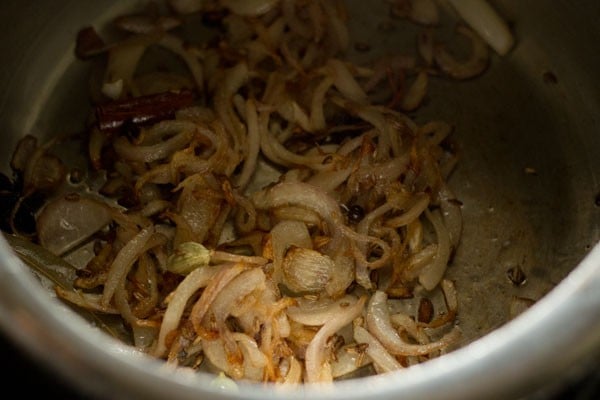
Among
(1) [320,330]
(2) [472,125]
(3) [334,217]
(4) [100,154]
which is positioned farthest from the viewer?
(2) [472,125]

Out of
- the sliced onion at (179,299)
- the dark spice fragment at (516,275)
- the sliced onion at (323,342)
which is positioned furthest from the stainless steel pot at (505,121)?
the sliced onion at (323,342)

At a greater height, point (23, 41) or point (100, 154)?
point (23, 41)

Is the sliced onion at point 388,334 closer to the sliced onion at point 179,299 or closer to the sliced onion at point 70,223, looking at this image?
the sliced onion at point 179,299

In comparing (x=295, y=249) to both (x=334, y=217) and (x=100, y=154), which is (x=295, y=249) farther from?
(x=100, y=154)

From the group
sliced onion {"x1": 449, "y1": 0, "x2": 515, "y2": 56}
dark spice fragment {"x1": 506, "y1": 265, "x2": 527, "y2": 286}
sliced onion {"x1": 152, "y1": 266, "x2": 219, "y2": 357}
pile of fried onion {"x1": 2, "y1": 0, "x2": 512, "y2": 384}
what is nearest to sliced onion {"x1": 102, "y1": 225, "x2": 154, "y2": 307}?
pile of fried onion {"x1": 2, "y1": 0, "x2": 512, "y2": 384}

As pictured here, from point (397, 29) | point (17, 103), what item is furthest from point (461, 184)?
point (17, 103)

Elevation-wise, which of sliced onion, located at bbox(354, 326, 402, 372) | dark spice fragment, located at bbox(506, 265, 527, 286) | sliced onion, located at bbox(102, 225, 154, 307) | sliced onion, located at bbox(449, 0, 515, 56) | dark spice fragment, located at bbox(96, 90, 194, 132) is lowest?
dark spice fragment, located at bbox(506, 265, 527, 286)

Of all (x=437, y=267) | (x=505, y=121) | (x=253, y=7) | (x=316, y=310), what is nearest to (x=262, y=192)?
(x=316, y=310)

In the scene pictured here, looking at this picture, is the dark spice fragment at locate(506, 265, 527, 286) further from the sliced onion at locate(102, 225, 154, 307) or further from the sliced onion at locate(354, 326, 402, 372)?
the sliced onion at locate(102, 225, 154, 307)
